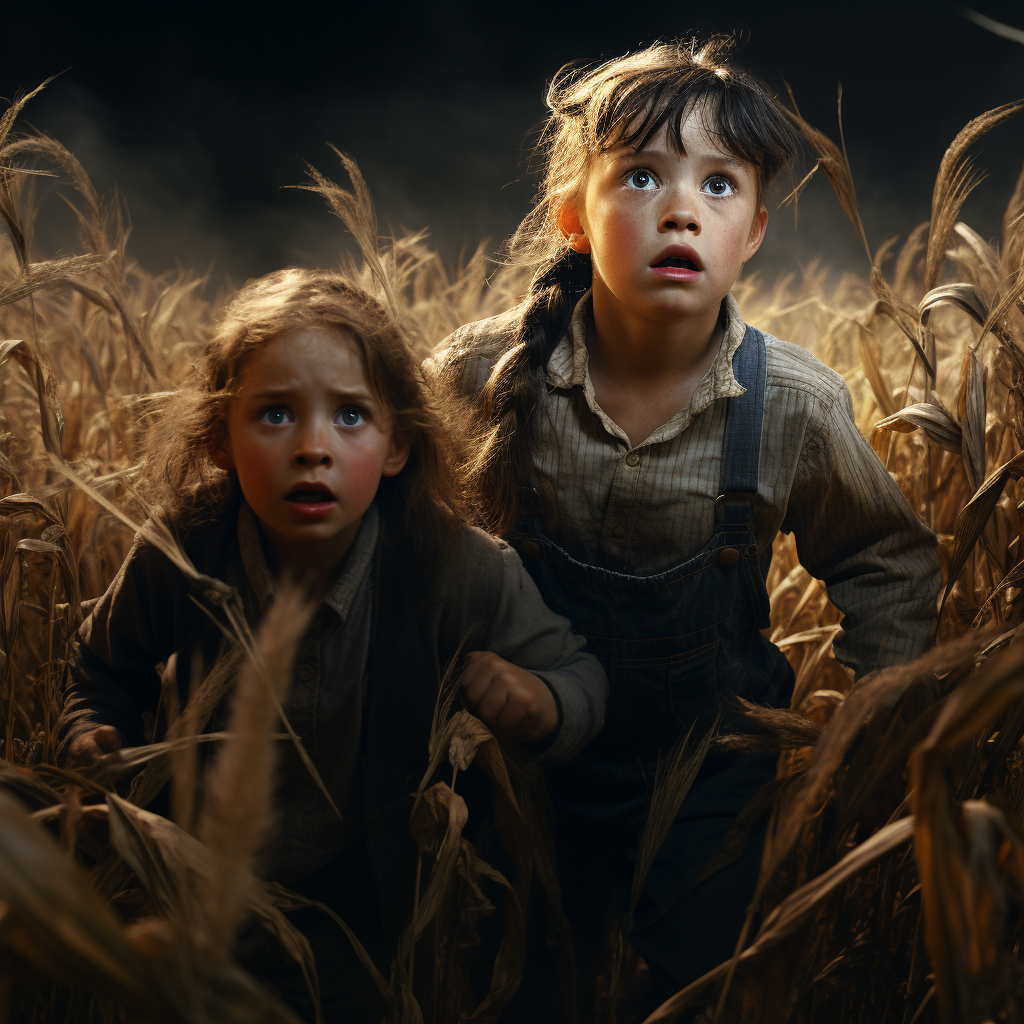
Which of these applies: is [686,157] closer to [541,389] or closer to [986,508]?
[541,389]

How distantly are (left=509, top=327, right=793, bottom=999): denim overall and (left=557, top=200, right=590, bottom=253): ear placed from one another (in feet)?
0.64

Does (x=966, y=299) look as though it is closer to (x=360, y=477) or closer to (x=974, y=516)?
(x=974, y=516)

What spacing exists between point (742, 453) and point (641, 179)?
0.27 metres

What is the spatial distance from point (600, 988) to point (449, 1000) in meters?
0.23

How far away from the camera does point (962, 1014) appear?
306 millimetres

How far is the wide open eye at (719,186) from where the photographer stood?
0.73m

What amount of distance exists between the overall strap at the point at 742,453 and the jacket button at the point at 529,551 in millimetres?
184

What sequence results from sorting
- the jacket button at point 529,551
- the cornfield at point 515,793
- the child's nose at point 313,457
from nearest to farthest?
1. the cornfield at point 515,793
2. the child's nose at point 313,457
3. the jacket button at point 529,551

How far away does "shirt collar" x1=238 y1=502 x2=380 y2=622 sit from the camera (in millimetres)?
695

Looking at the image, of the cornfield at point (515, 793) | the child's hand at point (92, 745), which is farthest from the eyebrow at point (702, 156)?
the child's hand at point (92, 745)

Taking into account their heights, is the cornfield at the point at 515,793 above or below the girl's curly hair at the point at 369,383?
below

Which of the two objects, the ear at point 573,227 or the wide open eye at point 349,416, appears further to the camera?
the ear at point 573,227

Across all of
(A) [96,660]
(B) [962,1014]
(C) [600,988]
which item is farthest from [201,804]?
(B) [962,1014]

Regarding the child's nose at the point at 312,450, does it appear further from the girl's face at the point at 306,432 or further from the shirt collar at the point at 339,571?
the shirt collar at the point at 339,571
